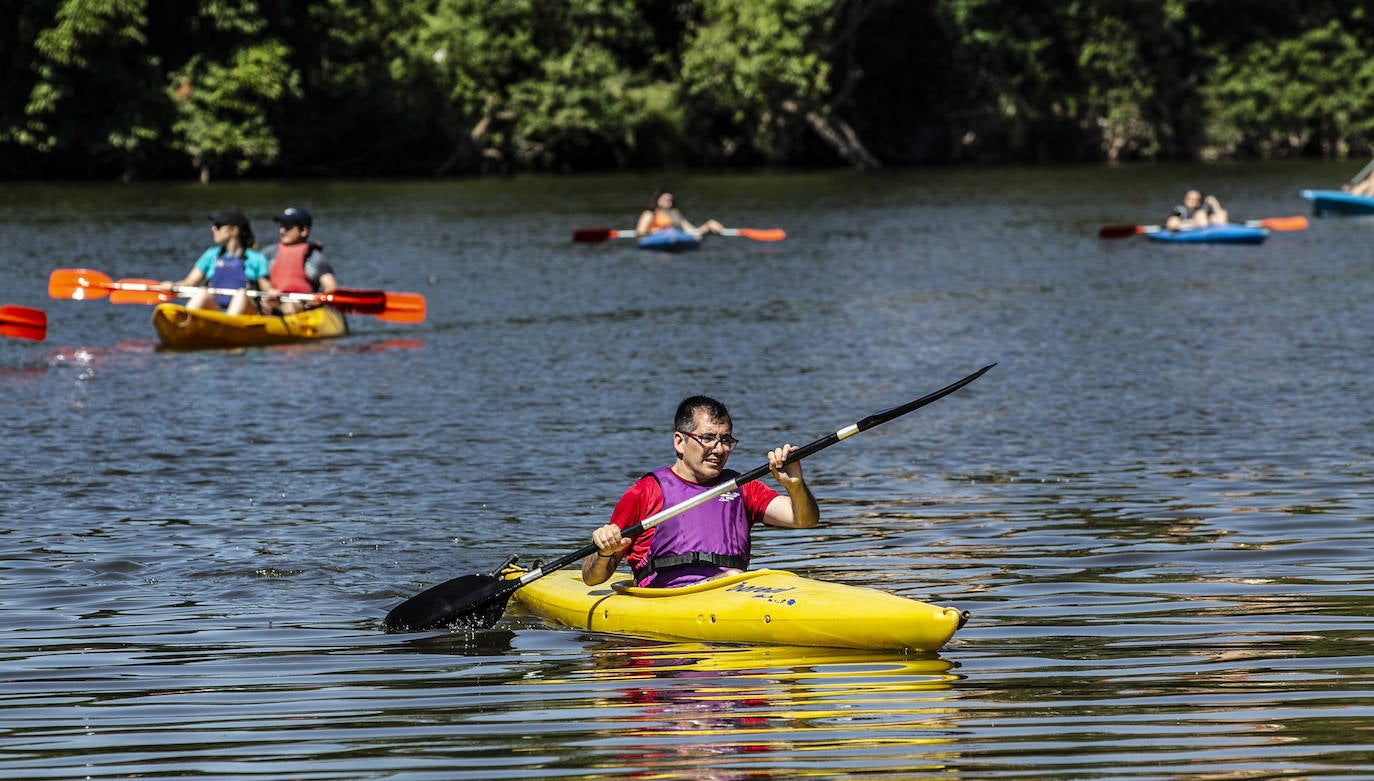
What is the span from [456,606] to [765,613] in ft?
4.79

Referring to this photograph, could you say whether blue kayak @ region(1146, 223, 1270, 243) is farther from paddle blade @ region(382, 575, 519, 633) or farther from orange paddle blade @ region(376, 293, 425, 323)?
paddle blade @ region(382, 575, 519, 633)

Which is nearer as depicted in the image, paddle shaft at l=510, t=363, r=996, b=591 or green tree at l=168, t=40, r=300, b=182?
paddle shaft at l=510, t=363, r=996, b=591

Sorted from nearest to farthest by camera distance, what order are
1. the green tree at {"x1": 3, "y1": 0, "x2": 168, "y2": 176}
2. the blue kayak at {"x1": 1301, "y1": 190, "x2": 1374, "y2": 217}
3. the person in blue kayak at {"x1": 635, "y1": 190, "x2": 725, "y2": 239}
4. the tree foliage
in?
1. the person in blue kayak at {"x1": 635, "y1": 190, "x2": 725, "y2": 239}
2. the blue kayak at {"x1": 1301, "y1": 190, "x2": 1374, "y2": 217}
3. the green tree at {"x1": 3, "y1": 0, "x2": 168, "y2": 176}
4. the tree foliage

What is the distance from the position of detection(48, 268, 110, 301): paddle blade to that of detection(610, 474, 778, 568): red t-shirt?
43.9ft

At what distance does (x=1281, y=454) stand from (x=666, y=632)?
5.89 meters

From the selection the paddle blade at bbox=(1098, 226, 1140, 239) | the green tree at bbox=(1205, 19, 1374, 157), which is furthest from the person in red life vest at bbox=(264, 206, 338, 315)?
the green tree at bbox=(1205, 19, 1374, 157)

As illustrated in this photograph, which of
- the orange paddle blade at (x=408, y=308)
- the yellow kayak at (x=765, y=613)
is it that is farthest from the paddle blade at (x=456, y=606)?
the orange paddle blade at (x=408, y=308)

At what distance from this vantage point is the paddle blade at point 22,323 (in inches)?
742

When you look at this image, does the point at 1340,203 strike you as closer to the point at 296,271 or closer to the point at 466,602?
the point at 296,271

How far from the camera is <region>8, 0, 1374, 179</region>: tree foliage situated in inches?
2079

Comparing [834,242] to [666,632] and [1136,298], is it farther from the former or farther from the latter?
[666,632]

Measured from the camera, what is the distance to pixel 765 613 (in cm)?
807

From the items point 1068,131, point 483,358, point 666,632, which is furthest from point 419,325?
point 1068,131

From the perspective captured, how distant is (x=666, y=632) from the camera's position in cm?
841
